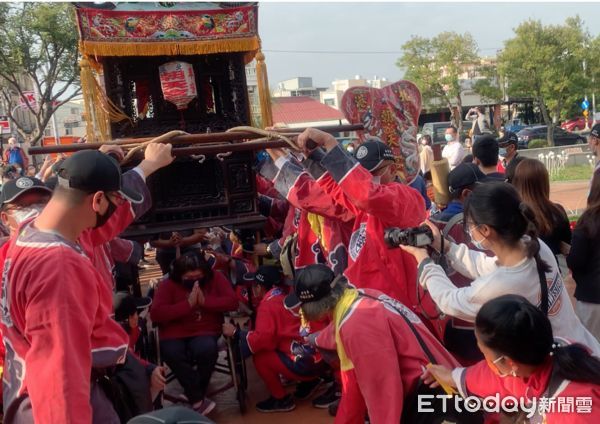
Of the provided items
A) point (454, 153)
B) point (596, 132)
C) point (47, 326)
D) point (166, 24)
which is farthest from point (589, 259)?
point (454, 153)

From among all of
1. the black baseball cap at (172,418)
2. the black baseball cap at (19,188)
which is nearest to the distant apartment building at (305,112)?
the black baseball cap at (19,188)

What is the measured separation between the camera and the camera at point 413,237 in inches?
104

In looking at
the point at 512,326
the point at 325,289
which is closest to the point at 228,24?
the point at 325,289

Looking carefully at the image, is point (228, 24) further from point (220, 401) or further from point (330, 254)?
point (220, 401)

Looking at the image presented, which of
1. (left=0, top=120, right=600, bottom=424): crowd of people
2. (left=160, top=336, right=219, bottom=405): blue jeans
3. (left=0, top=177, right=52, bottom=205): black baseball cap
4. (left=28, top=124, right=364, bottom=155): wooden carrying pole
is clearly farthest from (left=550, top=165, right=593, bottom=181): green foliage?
(left=0, top=177, right=52, bottom=205): black baseball cap

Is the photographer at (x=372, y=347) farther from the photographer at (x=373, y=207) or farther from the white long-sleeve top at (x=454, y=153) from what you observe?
the white long-sleeve top at (x=454, y=153)

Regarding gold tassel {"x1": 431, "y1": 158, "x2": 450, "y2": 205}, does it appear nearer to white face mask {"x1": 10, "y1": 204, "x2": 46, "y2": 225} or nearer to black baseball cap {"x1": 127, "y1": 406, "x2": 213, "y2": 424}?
white face mask {"x1": 10, "y1": 204, "x2": 46, "y2": 225}

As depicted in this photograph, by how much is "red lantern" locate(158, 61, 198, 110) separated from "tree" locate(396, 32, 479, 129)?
3003cm

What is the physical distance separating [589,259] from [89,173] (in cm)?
277

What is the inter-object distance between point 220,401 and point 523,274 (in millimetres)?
2816

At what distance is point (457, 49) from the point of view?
3322cm

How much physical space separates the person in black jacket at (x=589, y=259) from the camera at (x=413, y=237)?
1178 millimetres

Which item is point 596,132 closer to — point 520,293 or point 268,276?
point 268,276

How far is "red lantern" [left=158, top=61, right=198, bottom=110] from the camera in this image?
4.29 m
